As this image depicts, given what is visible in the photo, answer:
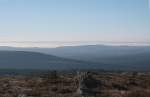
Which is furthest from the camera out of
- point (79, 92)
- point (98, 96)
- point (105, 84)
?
point (105, 84)

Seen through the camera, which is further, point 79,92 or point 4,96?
point 79,92

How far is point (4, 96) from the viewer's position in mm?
29797

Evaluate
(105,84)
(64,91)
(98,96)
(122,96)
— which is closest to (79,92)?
(64,91)

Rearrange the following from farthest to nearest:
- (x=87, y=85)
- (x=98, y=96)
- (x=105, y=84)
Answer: (x=105, y=84), (x=87, y=85), (x=98, y=96)

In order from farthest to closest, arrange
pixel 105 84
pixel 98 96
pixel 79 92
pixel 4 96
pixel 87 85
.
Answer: pixel 105 84, pixel 87 85, pixel 79 92, pixel 98 96, pixel 4 96

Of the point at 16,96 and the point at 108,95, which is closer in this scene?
the point at 16,96

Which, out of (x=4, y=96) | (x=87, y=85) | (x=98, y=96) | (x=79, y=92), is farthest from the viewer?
(x=87, y=85)

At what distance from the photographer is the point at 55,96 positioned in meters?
30.2

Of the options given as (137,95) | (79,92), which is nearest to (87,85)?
(79,92)

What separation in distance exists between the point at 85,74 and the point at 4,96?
15.4m

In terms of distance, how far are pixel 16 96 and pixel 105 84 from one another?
57.3 ft

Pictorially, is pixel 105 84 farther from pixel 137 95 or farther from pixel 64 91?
pixel 137 95

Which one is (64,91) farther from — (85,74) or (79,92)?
(85,74)

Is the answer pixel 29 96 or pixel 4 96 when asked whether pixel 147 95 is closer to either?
pixel 29 96
